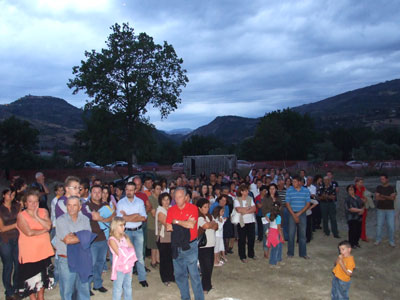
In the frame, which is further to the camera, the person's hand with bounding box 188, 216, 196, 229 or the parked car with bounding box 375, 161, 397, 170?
the parked car with bounding box 375, 161, 397, 170

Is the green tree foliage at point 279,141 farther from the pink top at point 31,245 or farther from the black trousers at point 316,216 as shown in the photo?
the pink top at point 31,245

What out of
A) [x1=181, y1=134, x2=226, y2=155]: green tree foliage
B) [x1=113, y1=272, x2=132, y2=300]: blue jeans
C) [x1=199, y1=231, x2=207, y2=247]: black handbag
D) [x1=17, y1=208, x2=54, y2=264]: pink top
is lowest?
[x1=113, y1=272, x2=132, y2=300]: blue jeans

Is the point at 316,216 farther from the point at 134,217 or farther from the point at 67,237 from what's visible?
the point at 67,237

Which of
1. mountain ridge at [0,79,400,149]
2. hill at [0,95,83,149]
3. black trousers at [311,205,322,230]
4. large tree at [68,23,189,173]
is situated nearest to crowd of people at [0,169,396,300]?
black trousers at [311,205,322,230]

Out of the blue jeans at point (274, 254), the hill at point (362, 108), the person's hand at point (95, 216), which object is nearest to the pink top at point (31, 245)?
the person's hand at point (95, 216)

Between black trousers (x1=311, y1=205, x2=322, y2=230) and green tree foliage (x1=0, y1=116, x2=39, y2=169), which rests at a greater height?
green tree foliage (x1=0, y1=116, x2=39, y2=169)

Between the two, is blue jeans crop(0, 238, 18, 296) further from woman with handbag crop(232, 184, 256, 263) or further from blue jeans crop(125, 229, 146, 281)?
woman with handbag crop(232, 184, 256, 263)

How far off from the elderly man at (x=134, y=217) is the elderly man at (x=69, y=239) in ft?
4.69

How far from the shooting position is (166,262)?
6.30 m

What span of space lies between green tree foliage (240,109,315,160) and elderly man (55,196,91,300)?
4661 centimetres

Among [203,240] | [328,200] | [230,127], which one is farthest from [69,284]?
[230,127]

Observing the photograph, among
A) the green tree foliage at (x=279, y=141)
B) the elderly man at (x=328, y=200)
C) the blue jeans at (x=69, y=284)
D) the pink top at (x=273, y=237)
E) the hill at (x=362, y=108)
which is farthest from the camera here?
the hill at (x=362, y=108)

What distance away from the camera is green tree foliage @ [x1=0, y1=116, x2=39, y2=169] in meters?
28.7

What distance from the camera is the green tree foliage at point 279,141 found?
50125 mm
